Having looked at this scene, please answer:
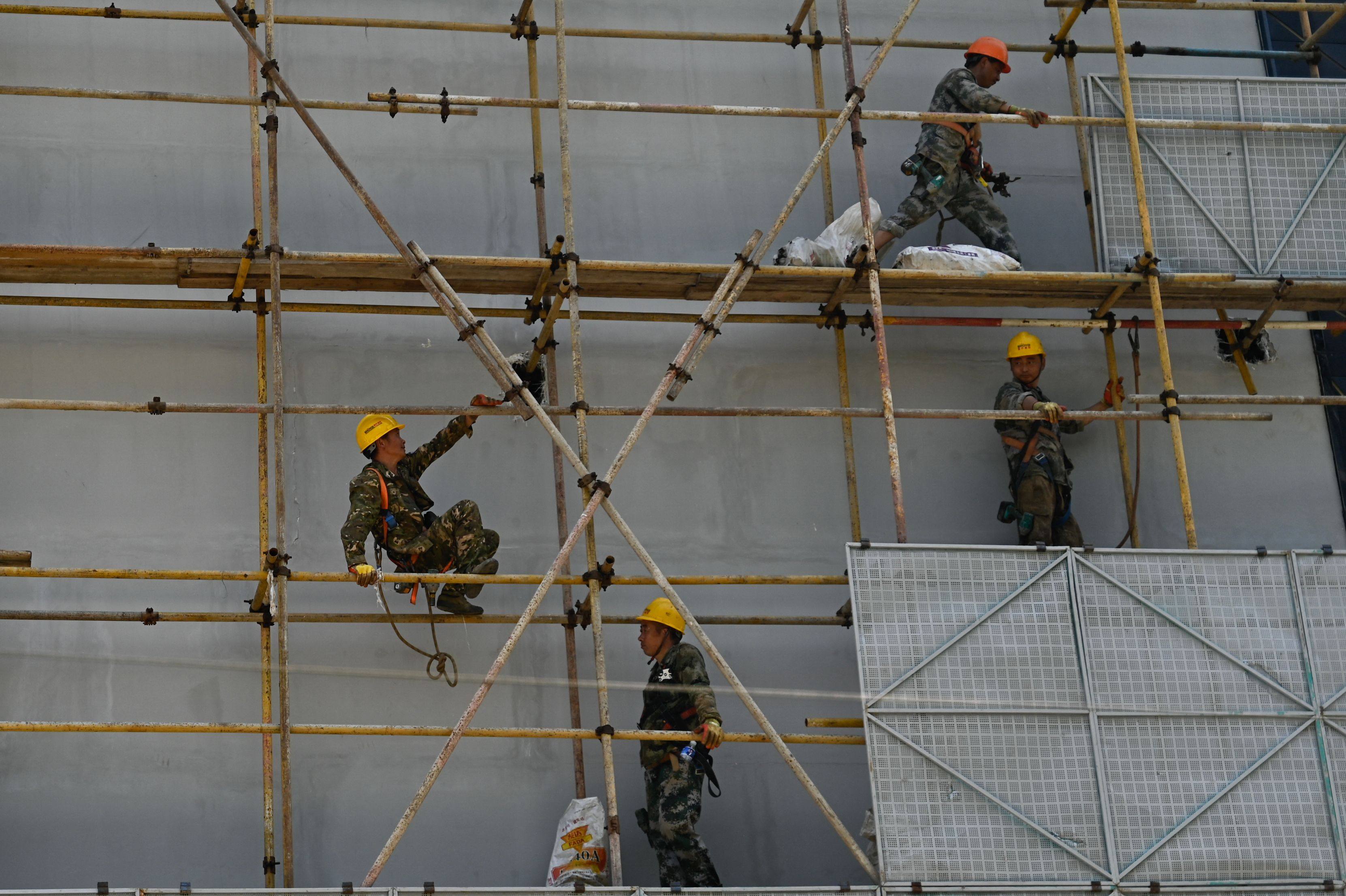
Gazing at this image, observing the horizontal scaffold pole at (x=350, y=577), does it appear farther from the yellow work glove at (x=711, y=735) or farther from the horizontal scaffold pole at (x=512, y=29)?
the horizontal scaffold pole at (x=512, y=29)

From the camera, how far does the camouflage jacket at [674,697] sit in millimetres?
10852

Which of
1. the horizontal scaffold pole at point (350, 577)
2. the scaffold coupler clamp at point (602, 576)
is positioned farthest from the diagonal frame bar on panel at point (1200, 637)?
the scaffold coupler clamp at point (602, 576)

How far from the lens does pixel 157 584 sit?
11.5 m

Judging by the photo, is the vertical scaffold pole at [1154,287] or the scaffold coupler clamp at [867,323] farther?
the scaffold coupler clamp at [867,323]

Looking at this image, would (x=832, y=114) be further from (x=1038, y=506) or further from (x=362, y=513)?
(x=362, y=513)

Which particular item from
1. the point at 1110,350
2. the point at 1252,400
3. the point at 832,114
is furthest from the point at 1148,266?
the point at 832,114

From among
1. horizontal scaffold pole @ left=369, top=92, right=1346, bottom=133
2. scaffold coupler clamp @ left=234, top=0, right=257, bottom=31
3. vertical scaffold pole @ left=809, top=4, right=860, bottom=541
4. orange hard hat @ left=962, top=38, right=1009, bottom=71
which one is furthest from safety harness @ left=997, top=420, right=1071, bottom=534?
scaffold coupler clamp @ left=234, top=0, right=257, bottom=31

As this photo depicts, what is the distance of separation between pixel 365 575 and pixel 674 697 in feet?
6.31

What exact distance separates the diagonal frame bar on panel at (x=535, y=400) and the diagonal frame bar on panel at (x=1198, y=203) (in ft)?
5.96

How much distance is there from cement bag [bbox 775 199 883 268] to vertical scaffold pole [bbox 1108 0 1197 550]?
162 cm

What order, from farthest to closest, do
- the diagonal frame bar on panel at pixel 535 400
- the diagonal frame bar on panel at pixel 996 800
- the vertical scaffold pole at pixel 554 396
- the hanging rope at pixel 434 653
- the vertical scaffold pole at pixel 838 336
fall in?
the vertical scaffold pole at pixel 838 336, the vertical scaffold pole at pixel 554 396, the hanging rope at pixel 434 653, the diagonal frame bar on panel at pixel 996 800, the diagonal frame bar on panel at pixel 535 400

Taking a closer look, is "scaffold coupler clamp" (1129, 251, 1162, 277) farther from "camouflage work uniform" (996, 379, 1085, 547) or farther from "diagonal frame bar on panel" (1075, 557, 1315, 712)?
"diagonal frame bar on panel" (1075, 557, 1315, 712)

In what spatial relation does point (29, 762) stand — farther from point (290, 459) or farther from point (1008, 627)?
point (1008, 627)

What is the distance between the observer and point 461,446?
12078 millimetres
